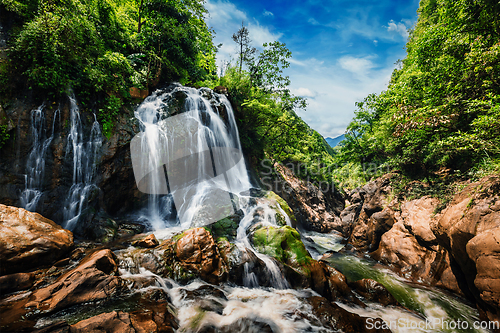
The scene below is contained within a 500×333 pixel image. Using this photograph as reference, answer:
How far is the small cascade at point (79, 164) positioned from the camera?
314 inches

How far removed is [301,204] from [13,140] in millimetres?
19314

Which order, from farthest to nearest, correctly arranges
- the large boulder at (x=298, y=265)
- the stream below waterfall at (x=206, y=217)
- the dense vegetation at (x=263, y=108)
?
the dense vegetation at (x=263, y=108) → the large boulder at (x=298, y=265) → the stream below waterfall at (x=206, y=217)

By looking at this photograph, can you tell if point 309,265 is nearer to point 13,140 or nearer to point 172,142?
point 172,142

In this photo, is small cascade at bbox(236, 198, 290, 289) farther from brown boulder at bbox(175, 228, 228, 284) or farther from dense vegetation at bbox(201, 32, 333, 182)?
dense vegetation at bbox(201, 32, 333, 182)

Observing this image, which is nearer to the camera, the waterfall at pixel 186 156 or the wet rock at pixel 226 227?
the wet rock at pixel 226 227

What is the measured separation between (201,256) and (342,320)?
4364 millimetres

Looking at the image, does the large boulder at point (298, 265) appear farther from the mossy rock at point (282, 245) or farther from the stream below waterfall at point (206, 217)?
the stream below waterfall at point (206, 217)

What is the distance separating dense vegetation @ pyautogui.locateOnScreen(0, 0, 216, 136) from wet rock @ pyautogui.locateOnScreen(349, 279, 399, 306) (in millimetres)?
13127

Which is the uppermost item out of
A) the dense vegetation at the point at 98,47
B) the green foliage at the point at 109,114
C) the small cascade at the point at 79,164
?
the dense vegetation at the point at 98,47

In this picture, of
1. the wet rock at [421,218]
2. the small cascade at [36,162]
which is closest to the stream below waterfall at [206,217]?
the small cascade at [36,162]

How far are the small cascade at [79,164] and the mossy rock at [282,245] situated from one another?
755 centimetres

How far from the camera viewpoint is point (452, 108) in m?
7.57

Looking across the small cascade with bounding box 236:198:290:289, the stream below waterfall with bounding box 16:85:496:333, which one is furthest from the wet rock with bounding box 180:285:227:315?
the small cascade with bounding box 236:198:290:289

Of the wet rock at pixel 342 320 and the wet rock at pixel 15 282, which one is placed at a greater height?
the wet rock at pixel 15 282
